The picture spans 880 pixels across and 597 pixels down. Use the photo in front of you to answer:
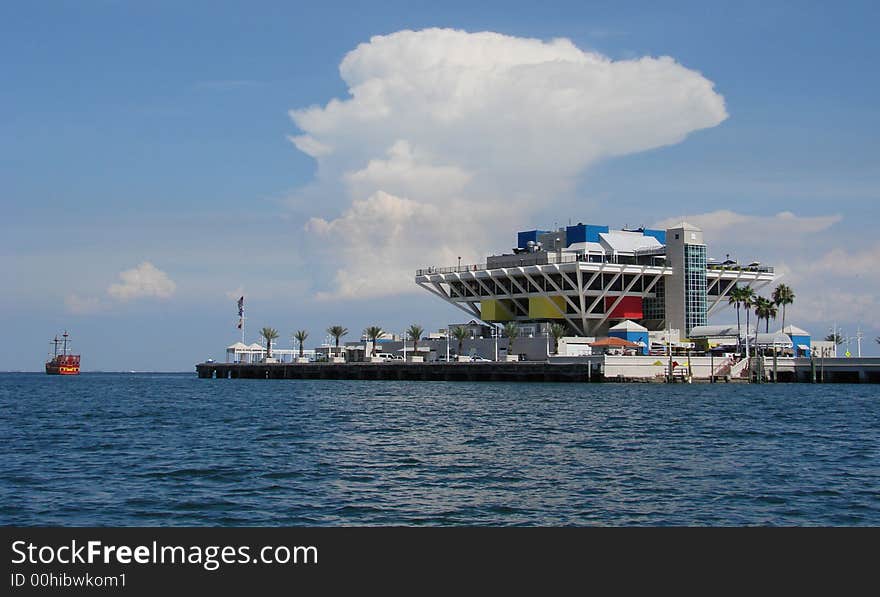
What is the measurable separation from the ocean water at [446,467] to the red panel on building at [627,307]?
66754mm

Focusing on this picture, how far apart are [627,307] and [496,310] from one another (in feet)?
63.5

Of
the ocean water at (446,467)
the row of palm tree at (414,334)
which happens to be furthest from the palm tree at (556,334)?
the ocean water at (446,467)

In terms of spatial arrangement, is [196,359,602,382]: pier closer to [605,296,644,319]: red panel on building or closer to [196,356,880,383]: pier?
[196,356,880,383]: pier

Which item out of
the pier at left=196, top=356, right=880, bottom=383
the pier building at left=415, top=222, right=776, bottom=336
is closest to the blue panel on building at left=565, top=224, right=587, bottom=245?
the pier building at left=415, top=222, right=776, bottom=336

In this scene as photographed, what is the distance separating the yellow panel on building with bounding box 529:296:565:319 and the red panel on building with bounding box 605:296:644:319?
6.03 m

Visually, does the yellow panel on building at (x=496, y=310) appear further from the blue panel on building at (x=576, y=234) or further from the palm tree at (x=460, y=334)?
the blue panel on building at (x=576, y=234)

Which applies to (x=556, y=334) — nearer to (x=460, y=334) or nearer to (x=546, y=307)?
(x=546, y=307)

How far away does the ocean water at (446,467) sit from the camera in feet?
79.5

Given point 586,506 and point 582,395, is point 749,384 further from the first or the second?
point 586,506

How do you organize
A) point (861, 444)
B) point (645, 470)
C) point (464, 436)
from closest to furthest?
point (645, 470), point (861, 444), point (464, 436)

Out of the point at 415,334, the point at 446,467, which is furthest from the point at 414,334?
the point at 446,467
